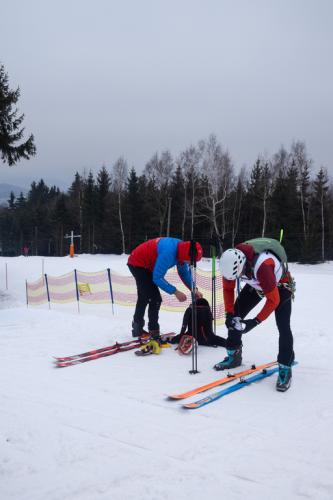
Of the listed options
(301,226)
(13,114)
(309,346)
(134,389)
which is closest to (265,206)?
(301,226)

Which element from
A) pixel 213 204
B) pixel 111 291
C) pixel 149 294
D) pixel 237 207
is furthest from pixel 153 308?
pixel 237 207

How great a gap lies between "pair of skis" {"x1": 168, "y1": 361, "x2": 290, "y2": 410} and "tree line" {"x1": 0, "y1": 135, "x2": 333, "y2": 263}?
25.5 m

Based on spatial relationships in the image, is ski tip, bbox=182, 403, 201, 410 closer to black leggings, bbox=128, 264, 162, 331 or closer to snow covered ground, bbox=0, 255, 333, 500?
snow covered ground, bbox=0, 255, 333, 500

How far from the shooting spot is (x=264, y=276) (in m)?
4.48

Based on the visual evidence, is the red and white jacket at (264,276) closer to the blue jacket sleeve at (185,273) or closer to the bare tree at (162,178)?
the blue jacket sleeve at (185,273)

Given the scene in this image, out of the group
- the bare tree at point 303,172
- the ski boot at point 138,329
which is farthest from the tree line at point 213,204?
→ the ski boot at point 138,329

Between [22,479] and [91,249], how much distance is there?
165 feet

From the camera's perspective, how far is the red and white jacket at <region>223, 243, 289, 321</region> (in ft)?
14.6

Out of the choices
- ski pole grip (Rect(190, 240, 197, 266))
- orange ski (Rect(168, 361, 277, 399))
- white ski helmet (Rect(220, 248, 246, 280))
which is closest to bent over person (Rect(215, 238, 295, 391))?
white ski helmet (Rect(220, 248, 246, 280))

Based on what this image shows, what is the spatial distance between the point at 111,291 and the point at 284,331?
730 centimetres

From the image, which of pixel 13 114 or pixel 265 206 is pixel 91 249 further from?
pixel 13 114

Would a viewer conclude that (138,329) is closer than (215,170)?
Yes

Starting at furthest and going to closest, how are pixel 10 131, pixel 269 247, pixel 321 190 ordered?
1. pixel 321 190
2. pixel 10 131
3. pixel 269 247

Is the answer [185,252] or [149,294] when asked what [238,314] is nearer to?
[185,252]
